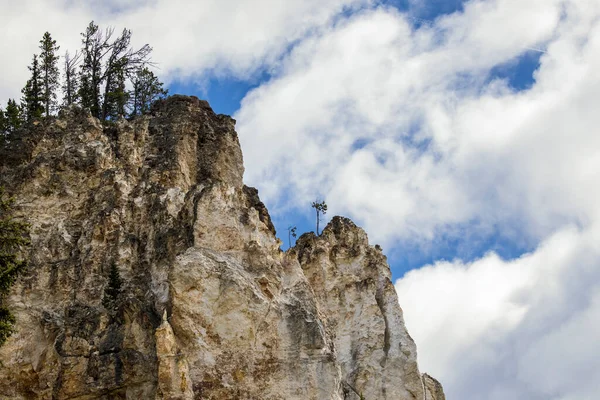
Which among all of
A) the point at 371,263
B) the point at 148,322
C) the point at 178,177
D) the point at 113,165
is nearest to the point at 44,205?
the point at 113,165

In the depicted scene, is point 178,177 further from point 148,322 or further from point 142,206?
point 148,322

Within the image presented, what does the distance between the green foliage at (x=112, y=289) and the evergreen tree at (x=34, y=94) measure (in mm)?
21652

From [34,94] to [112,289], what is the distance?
91.2 ft

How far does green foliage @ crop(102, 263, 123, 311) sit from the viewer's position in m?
36.4

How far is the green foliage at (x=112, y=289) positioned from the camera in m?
36.4

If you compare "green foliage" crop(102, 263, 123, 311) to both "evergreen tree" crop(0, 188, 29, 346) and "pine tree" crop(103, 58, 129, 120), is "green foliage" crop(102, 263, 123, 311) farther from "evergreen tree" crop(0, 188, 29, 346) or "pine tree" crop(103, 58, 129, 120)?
"pine tree" crop(103, 58, 129, 120)

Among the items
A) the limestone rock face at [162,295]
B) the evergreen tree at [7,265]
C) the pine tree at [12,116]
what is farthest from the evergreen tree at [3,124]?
the evergreen tree at [7,265]

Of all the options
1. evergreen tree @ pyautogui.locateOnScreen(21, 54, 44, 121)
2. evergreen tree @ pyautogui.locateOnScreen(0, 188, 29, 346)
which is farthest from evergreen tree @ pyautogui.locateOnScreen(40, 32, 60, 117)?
evergreen tree @ pyautogui.locateOnScreen(0, 188, 29, 346)

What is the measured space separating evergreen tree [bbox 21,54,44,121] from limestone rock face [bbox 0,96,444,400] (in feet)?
38.3

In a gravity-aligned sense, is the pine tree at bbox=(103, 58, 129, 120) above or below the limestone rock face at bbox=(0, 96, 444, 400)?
above

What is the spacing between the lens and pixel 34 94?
59.5 m

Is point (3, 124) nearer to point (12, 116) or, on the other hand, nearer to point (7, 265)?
point (12, 116)

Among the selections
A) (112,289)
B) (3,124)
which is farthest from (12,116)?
(112,289)

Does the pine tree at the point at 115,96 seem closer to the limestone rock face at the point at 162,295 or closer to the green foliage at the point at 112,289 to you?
the limestone rock face at the point at 162,295
